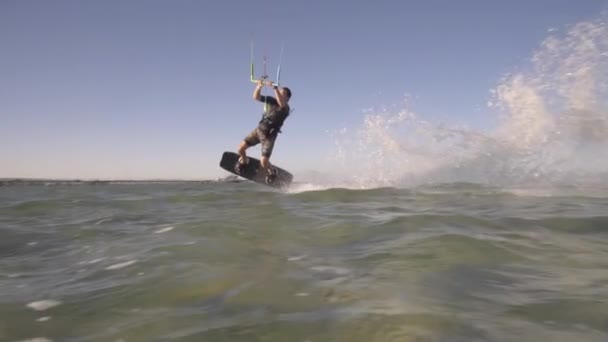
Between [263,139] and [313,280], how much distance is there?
913 cm

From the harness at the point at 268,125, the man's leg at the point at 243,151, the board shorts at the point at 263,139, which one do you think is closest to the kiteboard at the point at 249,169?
the man's leg at the point at 243,151

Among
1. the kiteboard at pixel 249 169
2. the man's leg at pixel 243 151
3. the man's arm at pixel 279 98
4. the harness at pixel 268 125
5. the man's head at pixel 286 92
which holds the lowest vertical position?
the kiteboard at pixel 249 169

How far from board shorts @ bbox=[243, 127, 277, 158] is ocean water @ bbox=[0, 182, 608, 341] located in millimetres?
5896

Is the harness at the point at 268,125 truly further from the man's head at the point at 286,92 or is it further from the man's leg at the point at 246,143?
the man's head at the point at 286,92

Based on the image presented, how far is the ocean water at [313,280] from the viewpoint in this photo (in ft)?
7.51

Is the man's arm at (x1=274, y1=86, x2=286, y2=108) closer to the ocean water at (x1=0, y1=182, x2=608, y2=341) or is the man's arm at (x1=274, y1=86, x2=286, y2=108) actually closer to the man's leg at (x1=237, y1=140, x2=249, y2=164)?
the man's leg at (x1=237, y1=140, x2=249, y2=164)

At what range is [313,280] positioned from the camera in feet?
10.6

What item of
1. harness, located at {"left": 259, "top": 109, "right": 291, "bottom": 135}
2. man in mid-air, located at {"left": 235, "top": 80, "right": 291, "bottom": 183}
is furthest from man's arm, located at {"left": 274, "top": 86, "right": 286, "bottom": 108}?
harness, located at {"left": 259, "top": 109, "right": 291, "bottom": 135}

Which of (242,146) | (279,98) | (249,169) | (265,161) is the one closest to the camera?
(279,98)

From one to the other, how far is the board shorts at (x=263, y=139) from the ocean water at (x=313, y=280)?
5.90m

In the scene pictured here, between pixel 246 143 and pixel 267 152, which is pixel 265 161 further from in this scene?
pixel 246 143

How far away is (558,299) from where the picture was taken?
2.70m

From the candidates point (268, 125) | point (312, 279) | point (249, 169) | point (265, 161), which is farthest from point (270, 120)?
point (312, 279)

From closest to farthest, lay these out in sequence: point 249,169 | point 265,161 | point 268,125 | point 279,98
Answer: point 279,98
point 268,125
point 265,161
point 249,169
